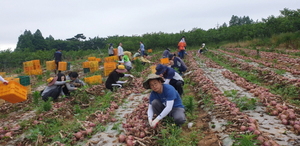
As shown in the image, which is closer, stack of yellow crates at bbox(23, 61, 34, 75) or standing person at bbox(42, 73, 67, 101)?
standing person at bbox(42, 73, 67, 101)

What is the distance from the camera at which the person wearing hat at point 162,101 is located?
3545 millimetres

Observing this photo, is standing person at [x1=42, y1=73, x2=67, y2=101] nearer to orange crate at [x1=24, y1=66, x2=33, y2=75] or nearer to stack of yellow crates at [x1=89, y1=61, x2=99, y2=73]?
stack of yellow crates at [x1=89, y1=61, x2=99, y2=73]

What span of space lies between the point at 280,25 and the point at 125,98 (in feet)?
68.5

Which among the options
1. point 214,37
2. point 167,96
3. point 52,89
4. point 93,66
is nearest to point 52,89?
point 52,89

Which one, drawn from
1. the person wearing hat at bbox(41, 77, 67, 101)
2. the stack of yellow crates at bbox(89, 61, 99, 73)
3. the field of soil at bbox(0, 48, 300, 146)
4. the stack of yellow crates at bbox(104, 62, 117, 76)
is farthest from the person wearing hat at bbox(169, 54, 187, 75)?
the stack of yellow crates at bbox(89, 61, 99, 73)

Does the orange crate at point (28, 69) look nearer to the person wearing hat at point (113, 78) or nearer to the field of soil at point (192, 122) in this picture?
the field of soil at point (192, 122)

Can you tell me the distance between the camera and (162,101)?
385 cm

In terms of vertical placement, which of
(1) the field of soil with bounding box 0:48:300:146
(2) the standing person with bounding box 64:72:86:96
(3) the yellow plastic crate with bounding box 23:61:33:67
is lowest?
(1) the field of soil with bounding box 0:48:300:146

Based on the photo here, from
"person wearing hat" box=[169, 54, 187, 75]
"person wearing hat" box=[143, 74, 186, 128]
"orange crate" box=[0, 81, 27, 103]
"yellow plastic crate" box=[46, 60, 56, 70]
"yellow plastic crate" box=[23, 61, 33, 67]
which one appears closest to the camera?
"person wearing hat" box=[143, 74, 186, 128]

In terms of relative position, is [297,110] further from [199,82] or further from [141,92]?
[141,92]

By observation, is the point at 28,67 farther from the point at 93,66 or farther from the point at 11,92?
the point at 11,92

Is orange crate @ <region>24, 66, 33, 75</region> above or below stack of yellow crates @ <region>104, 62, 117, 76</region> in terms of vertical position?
below

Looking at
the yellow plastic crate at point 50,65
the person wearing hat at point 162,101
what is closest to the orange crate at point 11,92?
the person wearing hat at point 162,101

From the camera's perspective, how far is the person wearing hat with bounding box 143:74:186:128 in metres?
3.54
